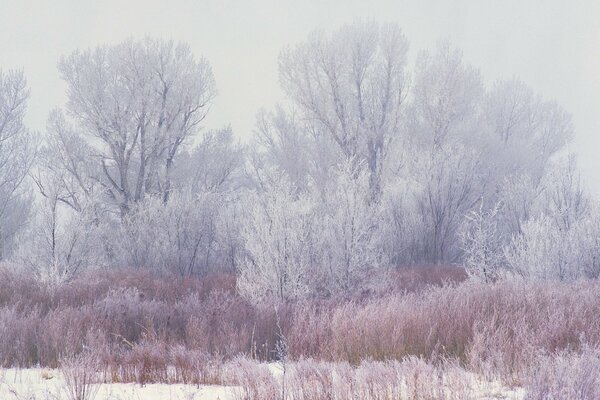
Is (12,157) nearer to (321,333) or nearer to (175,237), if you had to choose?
(175,237)

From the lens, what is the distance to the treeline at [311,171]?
1398cm

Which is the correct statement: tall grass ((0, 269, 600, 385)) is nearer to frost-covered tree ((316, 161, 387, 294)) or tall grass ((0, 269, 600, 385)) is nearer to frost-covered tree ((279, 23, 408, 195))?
frost-covered tree ((316, 161, 387, 294))

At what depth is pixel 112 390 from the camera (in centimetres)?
552

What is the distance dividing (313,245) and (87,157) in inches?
501

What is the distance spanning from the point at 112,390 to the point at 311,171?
21.0m

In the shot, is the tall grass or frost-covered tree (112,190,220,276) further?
frost-covered tree (112,190,220,276)

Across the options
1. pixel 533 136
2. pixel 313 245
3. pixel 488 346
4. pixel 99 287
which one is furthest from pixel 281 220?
pixel 533 136

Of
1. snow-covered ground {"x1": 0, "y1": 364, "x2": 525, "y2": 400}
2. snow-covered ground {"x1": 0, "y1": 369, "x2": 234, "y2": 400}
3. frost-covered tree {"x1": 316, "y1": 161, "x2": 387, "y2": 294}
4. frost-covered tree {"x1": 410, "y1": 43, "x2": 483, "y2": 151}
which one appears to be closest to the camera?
snow-covered ground {"x1": 0, "y1": 364, "x2": 525, "y2": 400}

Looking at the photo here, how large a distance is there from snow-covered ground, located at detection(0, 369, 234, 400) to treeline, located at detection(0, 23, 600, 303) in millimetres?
7157

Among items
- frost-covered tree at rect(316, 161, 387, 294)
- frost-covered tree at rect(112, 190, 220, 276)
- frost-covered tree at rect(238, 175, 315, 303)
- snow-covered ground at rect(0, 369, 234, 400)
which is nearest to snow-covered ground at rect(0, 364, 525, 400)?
snow-covered ground at rect(0, 369, 234, 400)

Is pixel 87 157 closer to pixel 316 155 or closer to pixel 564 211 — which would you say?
pixel 316 155

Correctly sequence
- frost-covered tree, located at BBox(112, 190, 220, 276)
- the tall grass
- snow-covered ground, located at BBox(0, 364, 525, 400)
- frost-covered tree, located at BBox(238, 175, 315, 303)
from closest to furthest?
snow-covered ground, located at BBox(0, 364, 525, 400) < the tall grass < frost-covered tree, located at BBox(238, 175, 315, 303) < frost-covered tree, located at BBox(112, 190, 220, 276)

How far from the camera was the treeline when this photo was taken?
550 inches

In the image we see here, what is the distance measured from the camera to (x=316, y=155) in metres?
26.1
